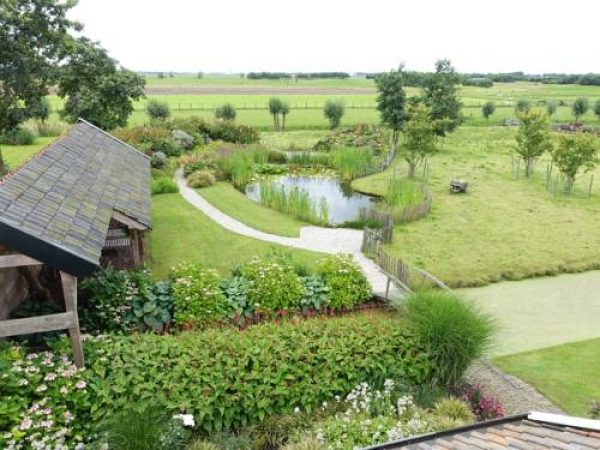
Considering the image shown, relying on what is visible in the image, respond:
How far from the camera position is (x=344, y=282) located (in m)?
9.84

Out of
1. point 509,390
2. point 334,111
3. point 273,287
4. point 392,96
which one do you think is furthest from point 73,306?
point 334,111

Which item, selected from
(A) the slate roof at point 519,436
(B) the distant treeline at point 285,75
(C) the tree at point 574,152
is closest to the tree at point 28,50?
(A) the slate roof at point 519,436

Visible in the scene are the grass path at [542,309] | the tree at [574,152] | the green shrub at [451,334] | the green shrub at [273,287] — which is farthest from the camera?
the tree at [574,152]

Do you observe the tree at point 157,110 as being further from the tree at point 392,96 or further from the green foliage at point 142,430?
the green foliage at point 142,430

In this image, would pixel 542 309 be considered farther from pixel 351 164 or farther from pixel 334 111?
pixel 334 111

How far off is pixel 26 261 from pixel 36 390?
1587 millimetres

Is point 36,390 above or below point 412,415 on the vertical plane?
above

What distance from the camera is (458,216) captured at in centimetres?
1752

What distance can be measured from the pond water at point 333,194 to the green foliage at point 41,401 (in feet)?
38.6

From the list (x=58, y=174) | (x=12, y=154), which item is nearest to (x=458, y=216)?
(x=58, y=174)

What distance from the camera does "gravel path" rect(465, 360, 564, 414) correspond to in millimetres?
7449

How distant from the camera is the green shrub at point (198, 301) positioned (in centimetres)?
860

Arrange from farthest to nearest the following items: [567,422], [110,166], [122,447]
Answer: [110,166] < [122,447] < [567,422]

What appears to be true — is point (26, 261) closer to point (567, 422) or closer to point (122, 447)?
point (122, 447)
